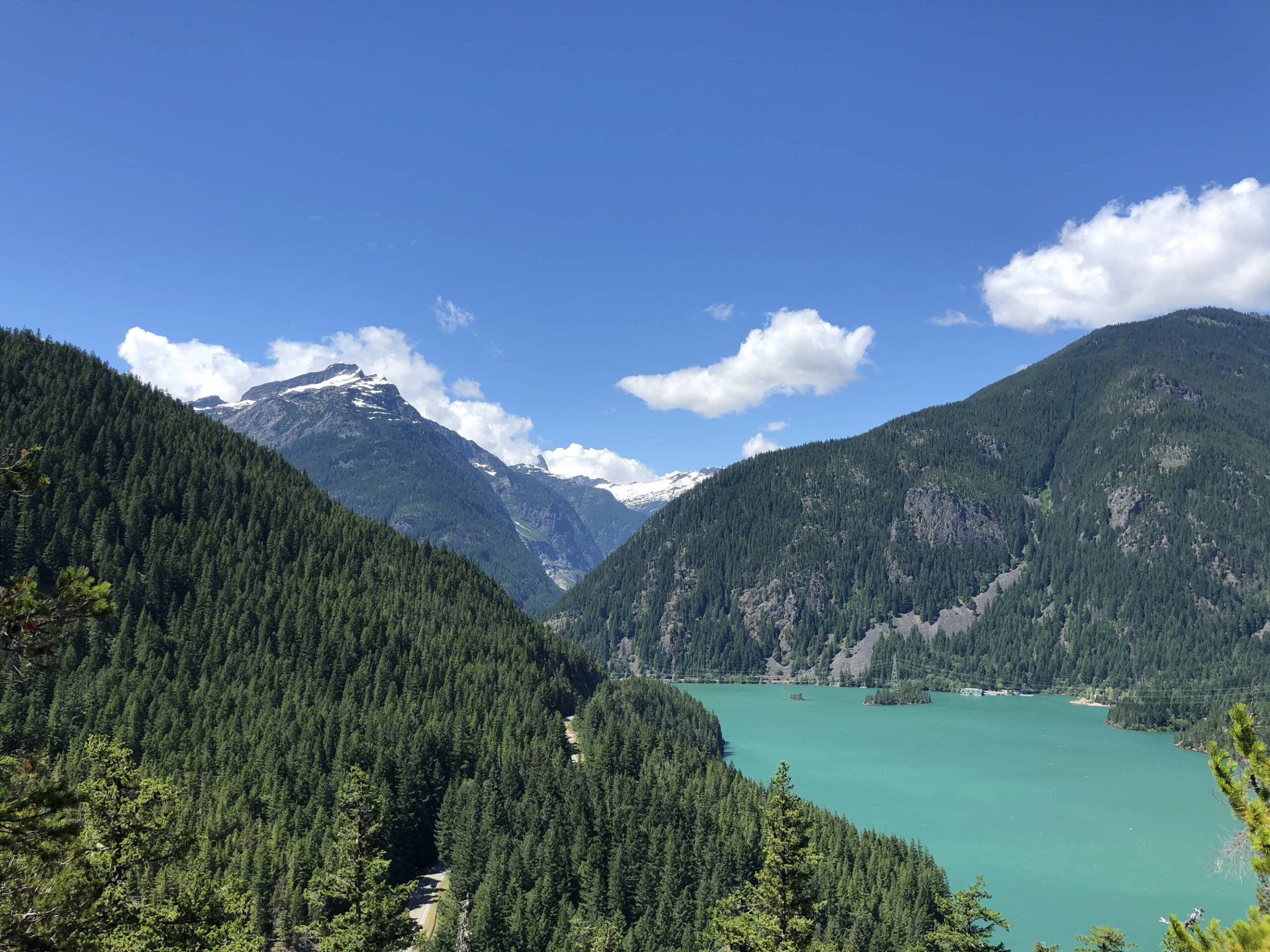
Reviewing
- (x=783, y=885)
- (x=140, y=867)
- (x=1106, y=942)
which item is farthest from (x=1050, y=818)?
(x=140, y=867)

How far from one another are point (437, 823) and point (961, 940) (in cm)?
7234

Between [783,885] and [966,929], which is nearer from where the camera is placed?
[783,885]

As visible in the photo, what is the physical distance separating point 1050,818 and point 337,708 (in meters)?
125

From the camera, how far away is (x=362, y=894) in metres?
33.8

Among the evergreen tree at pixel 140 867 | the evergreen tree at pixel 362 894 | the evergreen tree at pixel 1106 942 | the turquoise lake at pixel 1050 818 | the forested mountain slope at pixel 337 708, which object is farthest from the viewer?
the turquoise lake at pixel 1050 818

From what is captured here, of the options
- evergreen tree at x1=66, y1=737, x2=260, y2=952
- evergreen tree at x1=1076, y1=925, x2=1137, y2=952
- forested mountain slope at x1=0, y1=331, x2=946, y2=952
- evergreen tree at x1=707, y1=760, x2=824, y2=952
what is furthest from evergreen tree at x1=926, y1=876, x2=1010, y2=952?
evergreen tree at x1=66, y1=737, x2=260, y2=952

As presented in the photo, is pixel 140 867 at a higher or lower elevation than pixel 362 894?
higher

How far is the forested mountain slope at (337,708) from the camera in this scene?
75812 millimetres

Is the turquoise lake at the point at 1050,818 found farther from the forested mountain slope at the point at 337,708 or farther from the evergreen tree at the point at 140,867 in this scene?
the evergreen tree at the point at 140,867

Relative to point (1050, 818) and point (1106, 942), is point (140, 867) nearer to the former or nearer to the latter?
point (1106, 942)

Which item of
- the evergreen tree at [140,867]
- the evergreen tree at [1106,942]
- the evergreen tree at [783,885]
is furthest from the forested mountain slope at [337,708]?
the evergreen tree at [783,885]

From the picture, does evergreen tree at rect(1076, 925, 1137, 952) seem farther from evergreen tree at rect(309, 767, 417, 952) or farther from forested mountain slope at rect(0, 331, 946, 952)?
evergreen tree at rect(309, 767, 417, 952)

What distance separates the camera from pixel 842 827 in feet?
304

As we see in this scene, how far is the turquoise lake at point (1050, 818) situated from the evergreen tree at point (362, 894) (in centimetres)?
6059
